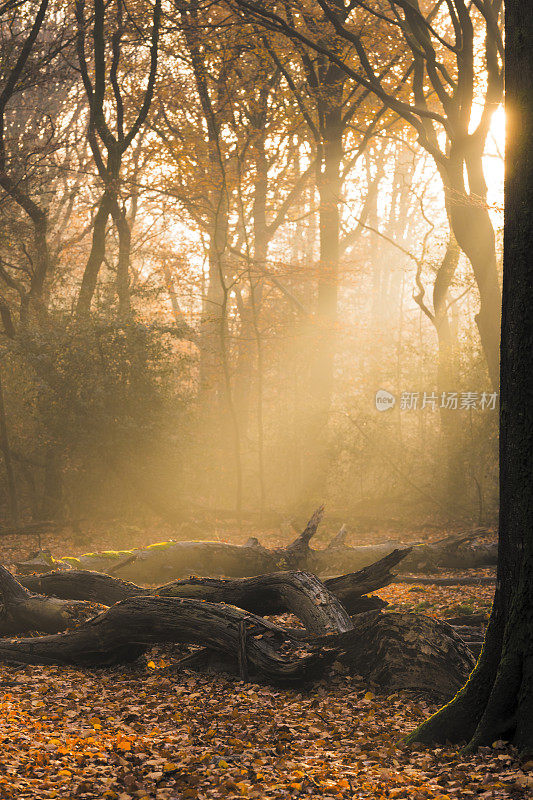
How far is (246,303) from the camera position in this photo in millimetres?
21406

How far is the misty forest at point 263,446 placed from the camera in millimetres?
4070

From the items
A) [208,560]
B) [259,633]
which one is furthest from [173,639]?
[208,560]

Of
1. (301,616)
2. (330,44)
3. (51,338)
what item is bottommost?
(301,616)

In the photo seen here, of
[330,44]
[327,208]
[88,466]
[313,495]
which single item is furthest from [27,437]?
[330,44]

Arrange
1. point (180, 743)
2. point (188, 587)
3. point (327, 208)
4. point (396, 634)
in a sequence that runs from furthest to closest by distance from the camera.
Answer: point (327, 208)
point (188, 587)
point (396, 634)
point (180, 743)

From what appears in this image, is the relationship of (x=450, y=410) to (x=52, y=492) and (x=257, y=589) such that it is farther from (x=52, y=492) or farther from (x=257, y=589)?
(x=257, y=589)

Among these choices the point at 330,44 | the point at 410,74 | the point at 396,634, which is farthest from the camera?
the point at 410,74

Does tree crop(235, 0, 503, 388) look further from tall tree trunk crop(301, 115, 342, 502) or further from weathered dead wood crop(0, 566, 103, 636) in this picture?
weathered dead wood crop(0, 566, 103, 636)

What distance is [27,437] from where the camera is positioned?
15.0 meters

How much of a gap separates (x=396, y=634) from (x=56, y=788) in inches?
110

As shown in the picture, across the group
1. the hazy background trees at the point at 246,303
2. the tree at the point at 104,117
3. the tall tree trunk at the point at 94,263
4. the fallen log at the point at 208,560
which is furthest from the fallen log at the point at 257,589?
the tall tree trunk at the point at 94,263

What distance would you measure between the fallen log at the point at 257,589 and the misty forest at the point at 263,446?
0.03 meters

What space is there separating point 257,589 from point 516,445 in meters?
3.47

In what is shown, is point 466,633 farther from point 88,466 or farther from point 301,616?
point 88,466
